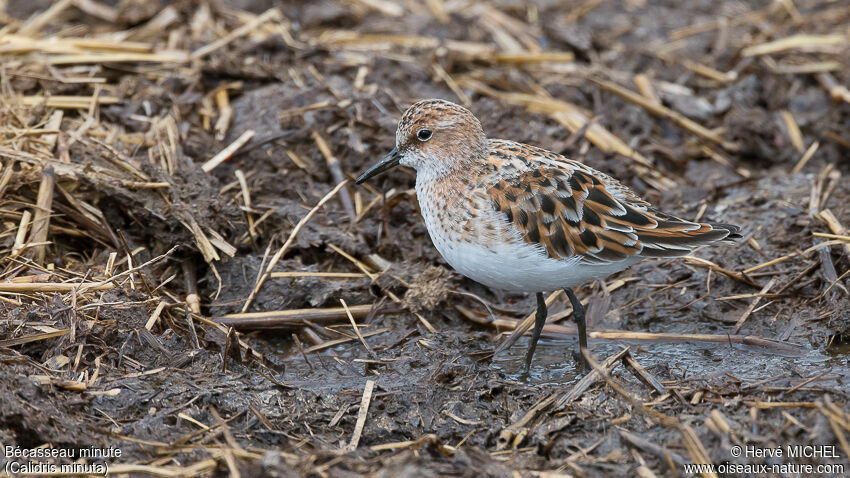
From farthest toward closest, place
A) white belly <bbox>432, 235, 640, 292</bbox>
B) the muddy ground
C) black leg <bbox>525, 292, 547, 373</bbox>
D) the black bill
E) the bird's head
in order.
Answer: the black bill, black leg <bbox>525, 292, 547, 373</bbox>, the bird's head, white belly <bbox>432, 235, 640, 292</bbox>, the muddy ground

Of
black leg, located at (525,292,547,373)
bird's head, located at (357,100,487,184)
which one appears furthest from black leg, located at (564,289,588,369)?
bird's head, located at (357,100,487,184)

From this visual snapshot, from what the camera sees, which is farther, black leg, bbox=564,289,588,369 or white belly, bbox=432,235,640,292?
black leg, bbox=564,289,588,369

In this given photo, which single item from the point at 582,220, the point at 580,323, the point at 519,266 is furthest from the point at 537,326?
the point at 582,220

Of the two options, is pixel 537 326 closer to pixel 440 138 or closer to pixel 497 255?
pixel 497 255

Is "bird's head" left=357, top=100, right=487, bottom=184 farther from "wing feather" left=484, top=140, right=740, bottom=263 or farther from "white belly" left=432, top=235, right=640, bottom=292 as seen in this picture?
"white belly" left=432, top=235, right=640, bottom=292

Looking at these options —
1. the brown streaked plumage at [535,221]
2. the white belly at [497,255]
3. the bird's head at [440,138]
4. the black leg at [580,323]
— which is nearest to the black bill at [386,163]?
the bird's head at [440,138]

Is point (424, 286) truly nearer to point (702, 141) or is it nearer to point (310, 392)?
point (310, 392)

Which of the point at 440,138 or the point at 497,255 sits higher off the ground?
the point at 440,138
